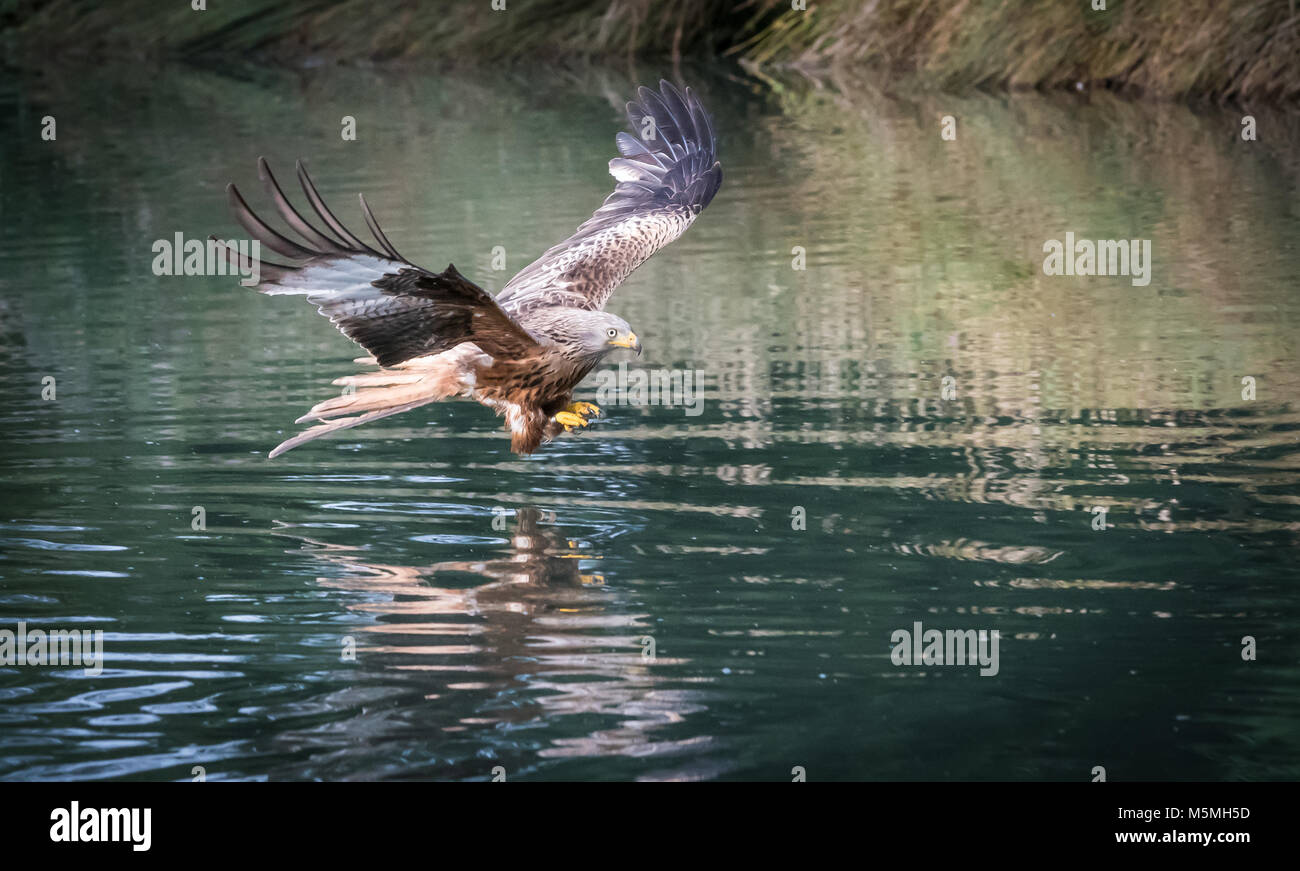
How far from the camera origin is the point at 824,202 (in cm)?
1811

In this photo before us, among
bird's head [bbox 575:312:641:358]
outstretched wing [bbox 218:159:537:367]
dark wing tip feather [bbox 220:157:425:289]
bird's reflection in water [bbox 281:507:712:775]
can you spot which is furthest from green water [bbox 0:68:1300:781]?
dark wing tip feather [bbox 220:157:425:289]

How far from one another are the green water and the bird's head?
30.3 inches

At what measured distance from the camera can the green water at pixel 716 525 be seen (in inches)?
242

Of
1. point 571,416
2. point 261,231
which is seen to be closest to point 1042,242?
point 571,416

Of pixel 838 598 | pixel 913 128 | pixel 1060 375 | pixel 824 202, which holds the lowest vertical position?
pixel 838 598

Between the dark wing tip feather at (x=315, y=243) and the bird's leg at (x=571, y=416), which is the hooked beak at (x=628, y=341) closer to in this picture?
the bird's leg at (x=571, y=416)

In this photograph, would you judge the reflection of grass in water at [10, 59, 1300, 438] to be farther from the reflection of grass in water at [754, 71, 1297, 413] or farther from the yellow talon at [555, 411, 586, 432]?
the yellow talon at [555, 411, 586, 432]

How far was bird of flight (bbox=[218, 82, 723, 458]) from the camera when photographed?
7035mm

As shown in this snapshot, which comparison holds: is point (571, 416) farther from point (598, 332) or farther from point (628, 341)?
point (628, 341)

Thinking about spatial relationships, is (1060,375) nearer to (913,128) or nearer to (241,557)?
(241,557)

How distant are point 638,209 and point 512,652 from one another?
12.7 feet

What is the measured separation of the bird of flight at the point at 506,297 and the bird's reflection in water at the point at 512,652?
2.34 feet

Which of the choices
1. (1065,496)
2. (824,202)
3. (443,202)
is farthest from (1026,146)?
(1065,496)
